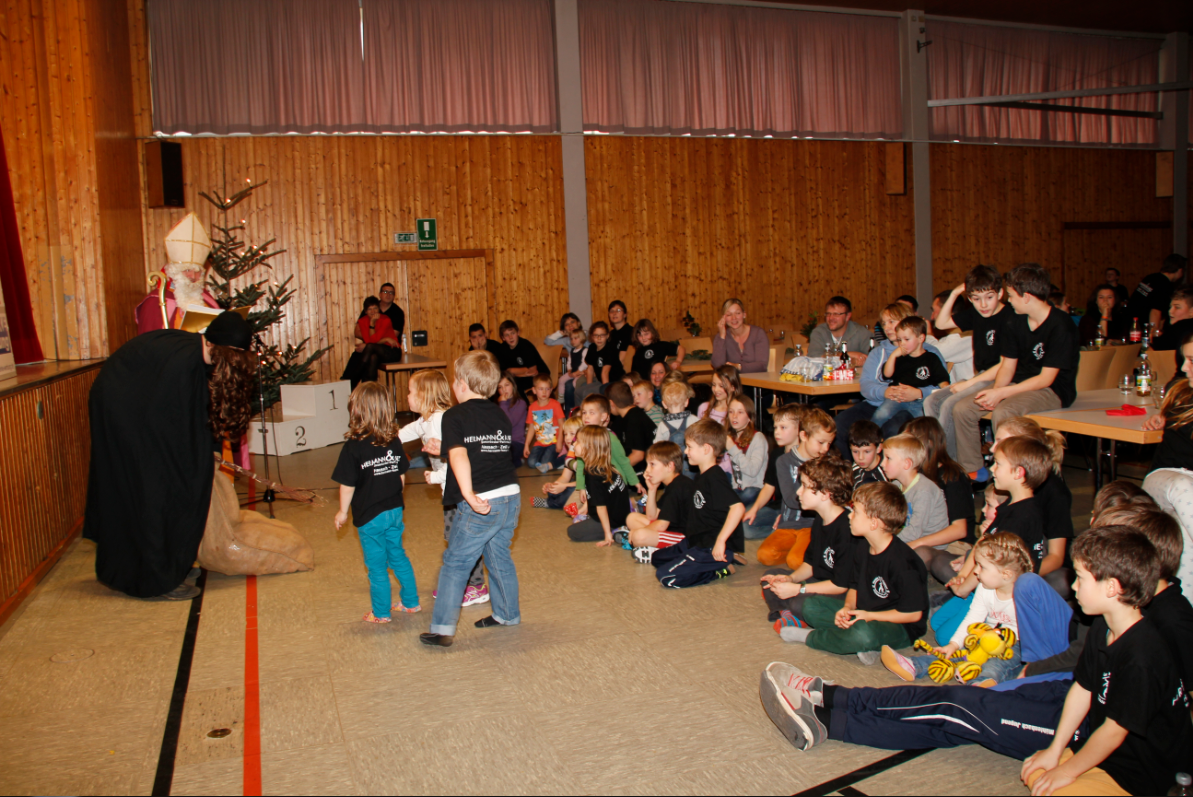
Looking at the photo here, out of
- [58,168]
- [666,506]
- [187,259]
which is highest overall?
[58,168]

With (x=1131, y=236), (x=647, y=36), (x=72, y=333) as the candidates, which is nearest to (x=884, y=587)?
(x=72, y=333)

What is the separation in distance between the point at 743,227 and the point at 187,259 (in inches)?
359

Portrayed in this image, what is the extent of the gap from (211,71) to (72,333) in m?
5.52

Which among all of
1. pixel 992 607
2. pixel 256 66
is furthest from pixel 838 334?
pixel 256 66

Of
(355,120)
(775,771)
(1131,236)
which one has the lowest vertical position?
(775,771)

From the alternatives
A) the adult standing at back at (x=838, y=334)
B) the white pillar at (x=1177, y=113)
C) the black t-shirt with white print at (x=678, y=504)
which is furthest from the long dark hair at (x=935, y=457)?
the white pillar at (x=1177, y=113)

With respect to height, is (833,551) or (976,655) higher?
(833,551)

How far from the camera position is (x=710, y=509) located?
16.3ft

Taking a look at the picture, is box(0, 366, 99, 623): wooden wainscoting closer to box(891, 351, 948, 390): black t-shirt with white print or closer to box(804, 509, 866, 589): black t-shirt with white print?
box(804, 509, 866, 589): black t-shirt with white print

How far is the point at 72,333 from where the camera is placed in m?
7.26

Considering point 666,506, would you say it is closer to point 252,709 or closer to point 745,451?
point 745,451

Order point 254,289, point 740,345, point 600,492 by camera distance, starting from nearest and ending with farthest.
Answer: point 600,492, point 740,345, point 254,289

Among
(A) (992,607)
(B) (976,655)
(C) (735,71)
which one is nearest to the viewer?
(B) (976,655)

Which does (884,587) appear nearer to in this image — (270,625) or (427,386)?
(427,386)
